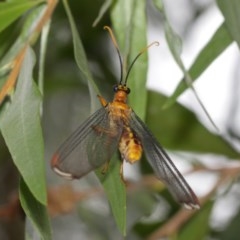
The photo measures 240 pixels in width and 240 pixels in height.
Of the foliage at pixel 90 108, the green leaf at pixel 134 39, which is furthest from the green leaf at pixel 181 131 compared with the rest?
the green leaf at pixel 134 39

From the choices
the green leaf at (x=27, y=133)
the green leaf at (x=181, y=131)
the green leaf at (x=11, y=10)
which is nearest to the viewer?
the green leaf at (x=27, y=133)

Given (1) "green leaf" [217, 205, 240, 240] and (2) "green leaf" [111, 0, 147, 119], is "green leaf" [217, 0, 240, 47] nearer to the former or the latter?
(2) "green leaf" [111, 0, 147, 119]

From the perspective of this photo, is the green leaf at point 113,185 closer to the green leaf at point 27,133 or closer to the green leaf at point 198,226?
the green leaf at point 27,133

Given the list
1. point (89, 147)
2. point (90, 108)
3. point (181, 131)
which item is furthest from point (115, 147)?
point (181, 131)

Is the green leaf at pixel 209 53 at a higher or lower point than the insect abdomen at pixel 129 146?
higher

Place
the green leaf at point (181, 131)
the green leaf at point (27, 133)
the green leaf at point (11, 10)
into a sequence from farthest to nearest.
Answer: the green leaf at point (181, 131) → the green leaf at point (11, 10) → the green leaf at point (27, 133)

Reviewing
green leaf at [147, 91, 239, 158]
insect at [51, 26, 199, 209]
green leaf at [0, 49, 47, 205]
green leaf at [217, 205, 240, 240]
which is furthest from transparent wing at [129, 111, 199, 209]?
green leaf at [217, 205, 240, 240]

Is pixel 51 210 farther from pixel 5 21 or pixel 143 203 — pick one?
pixel 5 21

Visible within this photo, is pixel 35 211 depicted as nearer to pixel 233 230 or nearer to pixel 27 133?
pixel 27 133
